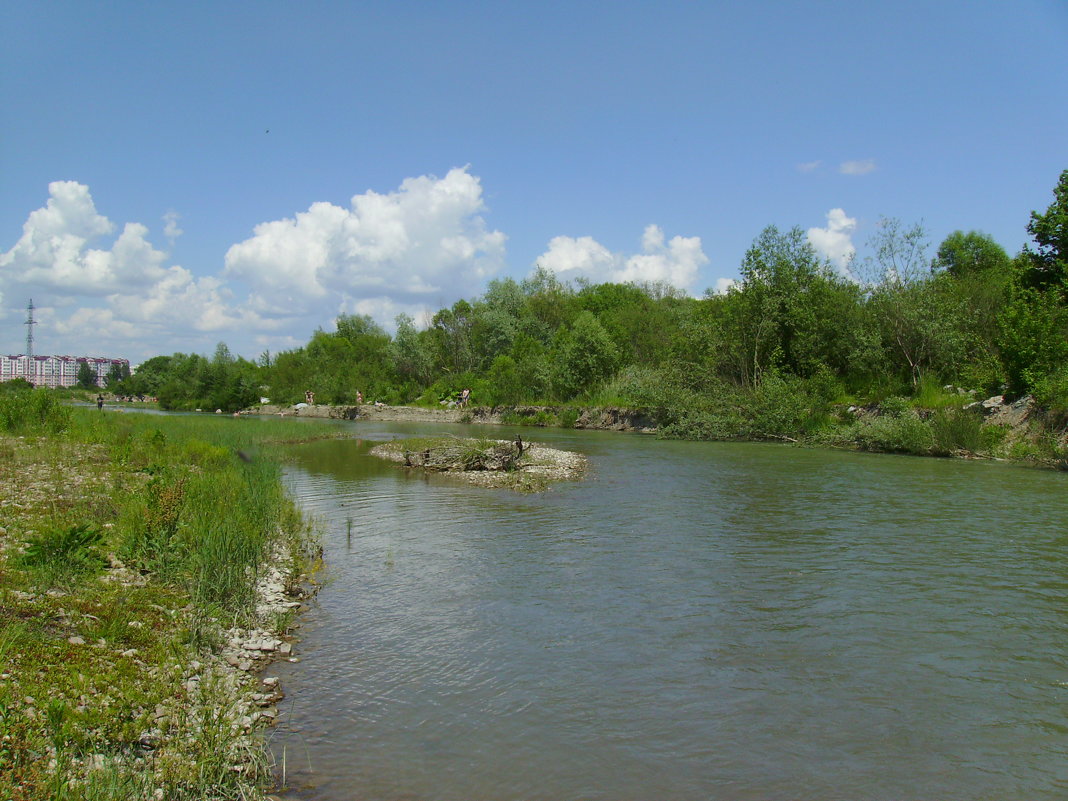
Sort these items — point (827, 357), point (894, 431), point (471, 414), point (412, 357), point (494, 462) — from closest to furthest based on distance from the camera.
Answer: point (494, 462), point (894, 431), point (827, 357), point (471, 414), point (412, 357)

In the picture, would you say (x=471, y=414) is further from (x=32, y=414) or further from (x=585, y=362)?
(x=32, y=414)

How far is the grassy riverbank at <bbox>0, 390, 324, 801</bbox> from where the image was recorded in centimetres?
585

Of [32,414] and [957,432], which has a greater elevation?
[957,432]

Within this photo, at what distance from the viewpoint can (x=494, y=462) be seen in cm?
2770

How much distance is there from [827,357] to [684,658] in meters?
42.0

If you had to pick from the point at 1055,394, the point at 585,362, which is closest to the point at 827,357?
the point at 1055,394

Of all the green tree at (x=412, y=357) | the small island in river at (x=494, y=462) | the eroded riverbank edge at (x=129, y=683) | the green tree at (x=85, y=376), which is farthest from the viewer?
the green tree at (x=85, y=376)

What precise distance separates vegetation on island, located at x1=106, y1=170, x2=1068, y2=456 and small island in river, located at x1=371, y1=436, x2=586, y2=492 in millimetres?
17622

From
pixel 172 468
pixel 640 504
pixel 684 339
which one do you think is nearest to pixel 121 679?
pixel 172 468

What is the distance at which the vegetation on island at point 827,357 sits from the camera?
3347cm

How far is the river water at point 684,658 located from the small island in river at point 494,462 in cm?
593

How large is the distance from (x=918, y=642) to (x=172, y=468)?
18.3 metres

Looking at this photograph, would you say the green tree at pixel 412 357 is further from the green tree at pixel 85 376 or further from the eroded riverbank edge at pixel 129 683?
the green tree at pixel 85 376

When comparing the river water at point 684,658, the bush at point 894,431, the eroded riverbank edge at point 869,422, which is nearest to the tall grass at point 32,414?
the river water at point 684,658
